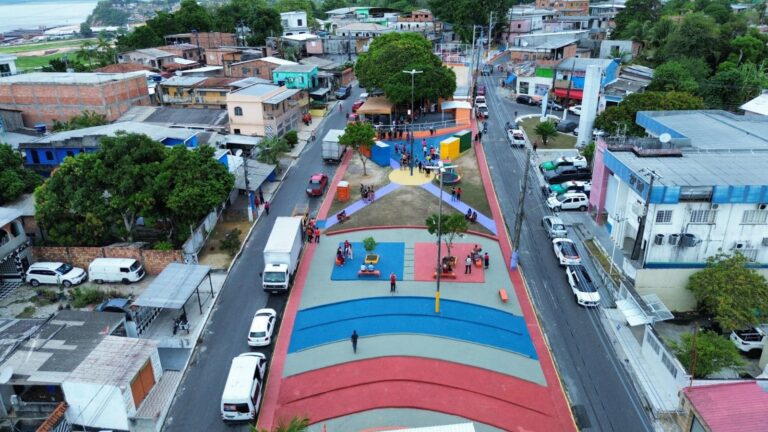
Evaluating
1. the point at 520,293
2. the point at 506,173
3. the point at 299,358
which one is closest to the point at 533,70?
the point at 506,173

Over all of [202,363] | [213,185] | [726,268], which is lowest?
[202,363]

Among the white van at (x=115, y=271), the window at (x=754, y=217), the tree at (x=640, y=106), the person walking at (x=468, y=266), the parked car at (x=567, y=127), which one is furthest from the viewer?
the parked car at (x=567, y=127)

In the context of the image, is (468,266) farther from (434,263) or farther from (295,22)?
(295,22)

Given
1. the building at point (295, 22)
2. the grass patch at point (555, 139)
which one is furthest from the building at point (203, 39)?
the grass patch at point (555, 139)

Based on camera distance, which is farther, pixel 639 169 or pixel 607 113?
pixel 607 113

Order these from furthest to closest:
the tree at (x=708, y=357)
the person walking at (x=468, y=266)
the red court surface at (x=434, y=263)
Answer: the person walking at (x=468, y=266) → the red court surface at (x=434, y=263) → the tree at (x=708, y=357)

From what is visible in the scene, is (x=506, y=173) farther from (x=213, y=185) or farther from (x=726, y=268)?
(x=213, y=185)

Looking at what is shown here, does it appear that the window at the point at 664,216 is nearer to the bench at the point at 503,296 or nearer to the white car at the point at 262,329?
the bench at the point at 503,296

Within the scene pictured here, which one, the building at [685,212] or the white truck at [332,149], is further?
the white truck at [332,149]
